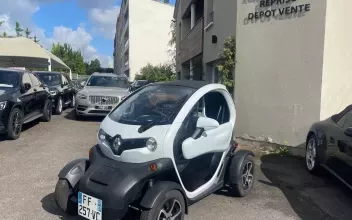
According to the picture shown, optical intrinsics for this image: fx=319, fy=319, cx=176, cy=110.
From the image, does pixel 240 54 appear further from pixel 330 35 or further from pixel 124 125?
pixel 124 125

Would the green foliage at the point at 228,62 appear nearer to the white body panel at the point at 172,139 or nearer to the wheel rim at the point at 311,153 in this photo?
the wheel rim at the point at 311,153

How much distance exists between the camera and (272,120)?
7.23 m

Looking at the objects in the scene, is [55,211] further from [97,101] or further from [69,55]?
[69,55]

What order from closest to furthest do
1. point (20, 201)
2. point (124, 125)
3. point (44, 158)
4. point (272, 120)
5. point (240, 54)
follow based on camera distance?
point (124, 125), point (20, 201), point (44, 158), point (272, 120), point (240, 54)

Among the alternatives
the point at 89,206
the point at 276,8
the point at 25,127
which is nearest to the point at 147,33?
the point at 25,127

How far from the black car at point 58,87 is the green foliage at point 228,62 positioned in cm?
667

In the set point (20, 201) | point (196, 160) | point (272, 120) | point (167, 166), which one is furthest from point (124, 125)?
point (272, 120)

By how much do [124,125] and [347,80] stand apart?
541 cm

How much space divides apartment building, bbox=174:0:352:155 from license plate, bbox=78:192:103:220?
5.05 meters

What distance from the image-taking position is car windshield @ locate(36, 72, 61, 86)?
1260 cm

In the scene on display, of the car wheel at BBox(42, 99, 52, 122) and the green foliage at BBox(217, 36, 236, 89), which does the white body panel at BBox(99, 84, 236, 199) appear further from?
the car wheel at BBox(42, 99, 52, 122)

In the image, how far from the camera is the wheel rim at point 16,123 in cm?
746

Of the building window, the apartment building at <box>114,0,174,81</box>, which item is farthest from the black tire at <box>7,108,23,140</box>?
the apartment building at <box>114,0,174,81</box>

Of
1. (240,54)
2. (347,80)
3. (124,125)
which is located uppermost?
(240,54)
